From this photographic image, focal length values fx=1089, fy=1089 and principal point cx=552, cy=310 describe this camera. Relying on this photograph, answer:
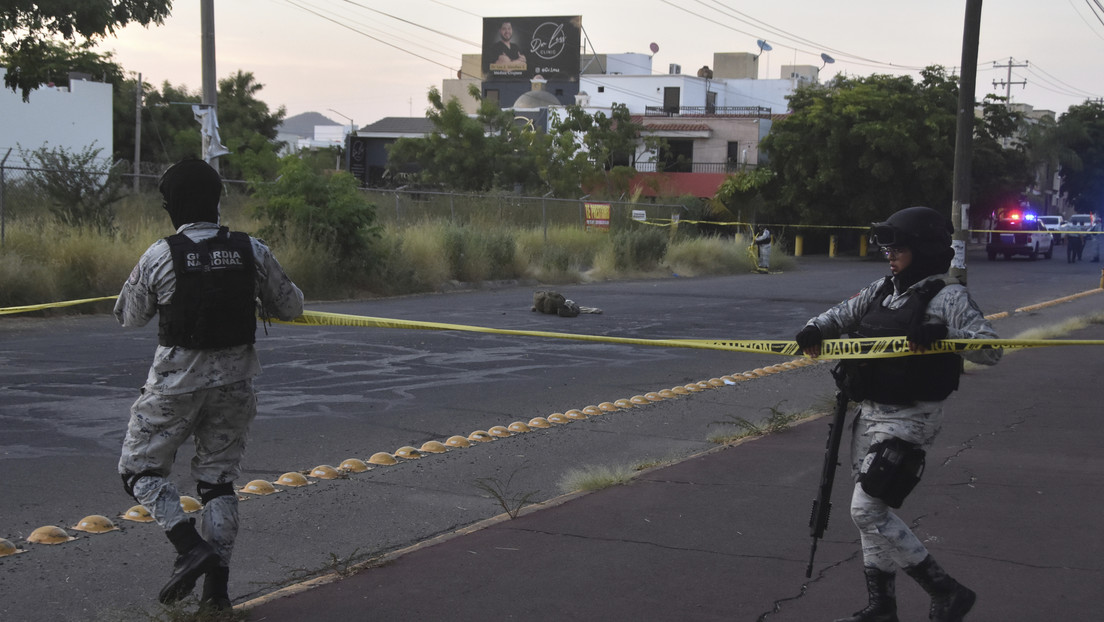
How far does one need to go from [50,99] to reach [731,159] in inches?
1430

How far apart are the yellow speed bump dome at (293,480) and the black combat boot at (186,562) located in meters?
2.39

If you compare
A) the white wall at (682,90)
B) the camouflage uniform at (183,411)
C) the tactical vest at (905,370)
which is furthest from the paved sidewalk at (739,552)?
the white wall at (682,90)

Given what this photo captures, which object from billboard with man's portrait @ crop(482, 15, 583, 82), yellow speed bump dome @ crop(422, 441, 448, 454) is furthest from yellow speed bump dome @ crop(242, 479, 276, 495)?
billboard with man's portrait @ crop(482, 15, 583, 82)

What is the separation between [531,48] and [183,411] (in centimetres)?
9345

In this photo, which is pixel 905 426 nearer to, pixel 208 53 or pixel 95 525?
pixel 95 525

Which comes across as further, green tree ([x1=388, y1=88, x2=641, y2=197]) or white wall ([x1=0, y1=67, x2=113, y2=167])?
green tree ([x1=388, y1=88, x2=641, y2=197])

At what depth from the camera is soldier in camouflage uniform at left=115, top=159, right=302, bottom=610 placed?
426 centimetres

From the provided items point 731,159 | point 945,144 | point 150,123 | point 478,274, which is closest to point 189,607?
point 478,274

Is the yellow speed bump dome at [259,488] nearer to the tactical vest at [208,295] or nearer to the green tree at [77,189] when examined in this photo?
the tactical vest at [208,295]

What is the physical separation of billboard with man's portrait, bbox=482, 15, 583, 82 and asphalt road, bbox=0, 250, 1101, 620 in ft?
255

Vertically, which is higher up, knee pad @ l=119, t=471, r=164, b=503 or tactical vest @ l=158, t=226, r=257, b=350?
tactical vest @ l=158, t=226, r=257, b=350

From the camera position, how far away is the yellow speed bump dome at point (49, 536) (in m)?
5.31

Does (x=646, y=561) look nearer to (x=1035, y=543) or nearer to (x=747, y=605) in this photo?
(x=747, y=605)

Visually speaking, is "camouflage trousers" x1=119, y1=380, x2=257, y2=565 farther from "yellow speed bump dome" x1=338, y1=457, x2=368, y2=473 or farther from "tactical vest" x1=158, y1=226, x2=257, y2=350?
"yellow speed bump dome" x1=338, y1=457, x2=368, y2=473
